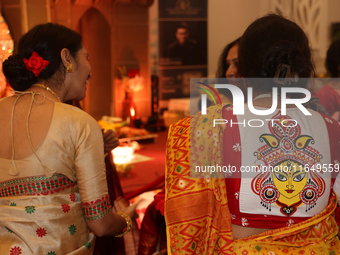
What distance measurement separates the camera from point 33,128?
958mm

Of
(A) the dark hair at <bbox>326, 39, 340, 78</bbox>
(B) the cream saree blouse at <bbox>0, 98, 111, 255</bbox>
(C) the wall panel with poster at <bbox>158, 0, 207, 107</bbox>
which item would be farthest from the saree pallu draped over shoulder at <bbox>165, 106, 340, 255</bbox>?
(C) the wall panel with poster at <bbox>158, 0, 207, 107</bbox>

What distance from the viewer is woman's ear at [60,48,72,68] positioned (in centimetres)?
107

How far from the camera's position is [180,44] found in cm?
451

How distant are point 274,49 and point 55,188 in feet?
2.55

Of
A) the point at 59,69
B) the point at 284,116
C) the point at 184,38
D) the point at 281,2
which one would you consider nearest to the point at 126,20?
the point at 184,38

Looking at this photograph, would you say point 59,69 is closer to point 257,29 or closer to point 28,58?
point 28,58

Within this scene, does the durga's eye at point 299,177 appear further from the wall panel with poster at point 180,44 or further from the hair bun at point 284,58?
the wall panel with poster at point 180,44

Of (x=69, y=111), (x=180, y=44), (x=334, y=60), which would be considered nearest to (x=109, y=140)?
(x=69, y=111)

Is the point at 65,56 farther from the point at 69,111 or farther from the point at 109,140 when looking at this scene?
the point at 109,140

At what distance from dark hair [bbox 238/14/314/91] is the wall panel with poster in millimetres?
3472

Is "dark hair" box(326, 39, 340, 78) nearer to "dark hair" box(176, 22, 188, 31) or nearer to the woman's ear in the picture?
the woman's ear

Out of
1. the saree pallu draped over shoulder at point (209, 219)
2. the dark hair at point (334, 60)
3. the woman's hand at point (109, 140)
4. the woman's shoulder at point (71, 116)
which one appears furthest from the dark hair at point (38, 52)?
the dark hair at point (334, 60)

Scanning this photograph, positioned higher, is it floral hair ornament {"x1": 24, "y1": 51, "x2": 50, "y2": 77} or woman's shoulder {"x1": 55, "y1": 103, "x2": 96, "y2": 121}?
floral hair ornament {"x1": 24, "y1": 51, "x2": 50, "y2": 77}

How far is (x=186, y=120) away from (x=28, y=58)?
0.55 meters
